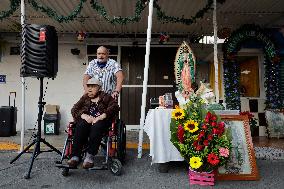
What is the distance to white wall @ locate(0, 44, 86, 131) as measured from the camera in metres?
8.05

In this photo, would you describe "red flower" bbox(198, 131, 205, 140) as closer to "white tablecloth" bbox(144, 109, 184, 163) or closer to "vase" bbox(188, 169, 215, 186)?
"vase" bbox(188, 169, 215, 186)

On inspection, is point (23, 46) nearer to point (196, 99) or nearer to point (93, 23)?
point (196, 99)

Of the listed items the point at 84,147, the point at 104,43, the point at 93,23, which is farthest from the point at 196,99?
the point at 104,43

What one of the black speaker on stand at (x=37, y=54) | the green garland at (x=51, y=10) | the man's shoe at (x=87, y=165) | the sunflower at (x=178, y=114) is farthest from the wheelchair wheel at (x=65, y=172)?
the green garland at (x=51, y=10)

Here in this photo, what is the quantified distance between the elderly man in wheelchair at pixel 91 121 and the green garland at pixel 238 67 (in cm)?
431

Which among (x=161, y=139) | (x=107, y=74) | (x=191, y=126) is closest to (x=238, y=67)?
(x=107, y=74)

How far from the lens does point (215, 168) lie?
9.55ft

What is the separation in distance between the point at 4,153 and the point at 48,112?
342 cm

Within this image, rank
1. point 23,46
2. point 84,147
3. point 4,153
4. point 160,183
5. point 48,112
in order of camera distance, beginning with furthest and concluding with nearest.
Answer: point 48,112
point 4,153
point 23,46
point 84,147
point 160,183

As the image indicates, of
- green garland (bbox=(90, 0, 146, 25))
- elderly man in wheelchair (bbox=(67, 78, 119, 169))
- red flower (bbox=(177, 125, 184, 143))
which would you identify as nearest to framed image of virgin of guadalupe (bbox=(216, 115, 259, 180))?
red flower (bbox=(177, 125, 184, 143))

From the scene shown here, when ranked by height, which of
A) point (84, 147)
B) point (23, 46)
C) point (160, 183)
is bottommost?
point (160, 183)

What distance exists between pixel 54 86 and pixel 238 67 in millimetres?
5282

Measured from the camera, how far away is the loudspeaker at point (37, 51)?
3.55m

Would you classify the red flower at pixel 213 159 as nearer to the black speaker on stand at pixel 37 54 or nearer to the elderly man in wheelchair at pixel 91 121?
the elderly man in wheelchair at pixel 91 121
